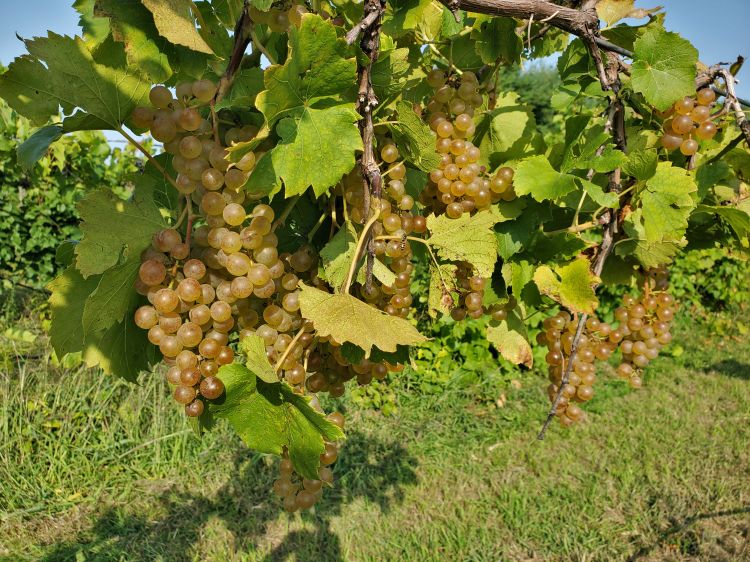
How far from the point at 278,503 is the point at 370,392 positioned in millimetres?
1266

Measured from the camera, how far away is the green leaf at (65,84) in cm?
94

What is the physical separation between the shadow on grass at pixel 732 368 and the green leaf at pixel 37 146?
19.5 ft

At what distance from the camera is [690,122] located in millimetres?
1256

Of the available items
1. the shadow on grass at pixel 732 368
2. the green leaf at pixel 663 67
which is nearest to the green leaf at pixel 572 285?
the green leaf at pixel 663 67

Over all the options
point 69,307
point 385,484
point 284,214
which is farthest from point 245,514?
point 284,214

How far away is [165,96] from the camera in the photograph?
934 mm

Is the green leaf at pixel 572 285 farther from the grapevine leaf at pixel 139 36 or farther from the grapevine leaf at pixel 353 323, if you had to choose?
the grapevine leaf at pixel 139 36

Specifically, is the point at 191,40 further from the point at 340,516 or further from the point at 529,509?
the point at 529,509

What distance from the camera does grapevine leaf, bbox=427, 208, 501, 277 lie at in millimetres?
1137

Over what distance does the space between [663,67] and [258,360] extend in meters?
1.00

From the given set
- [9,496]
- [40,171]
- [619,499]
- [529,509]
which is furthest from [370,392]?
[40,171]

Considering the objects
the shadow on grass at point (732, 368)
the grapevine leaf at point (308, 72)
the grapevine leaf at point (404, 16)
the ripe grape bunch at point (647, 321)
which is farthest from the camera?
the shadow on grass at point (732, 368)

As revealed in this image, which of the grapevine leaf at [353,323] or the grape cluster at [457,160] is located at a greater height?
the grape cluster at [457,160]

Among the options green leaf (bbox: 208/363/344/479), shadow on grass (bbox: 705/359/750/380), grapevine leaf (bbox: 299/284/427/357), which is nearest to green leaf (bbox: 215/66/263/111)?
grapevine leaf (bbox: 299/284/427/357)
